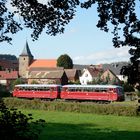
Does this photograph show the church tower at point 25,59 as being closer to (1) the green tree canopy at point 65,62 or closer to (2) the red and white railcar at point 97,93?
(1) the green tree canopy at point 65,62

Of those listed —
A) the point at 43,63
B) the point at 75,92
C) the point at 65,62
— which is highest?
the point at 43,63

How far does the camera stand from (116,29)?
834cm

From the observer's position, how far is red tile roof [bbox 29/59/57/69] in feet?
559

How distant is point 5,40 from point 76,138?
11.4 meters

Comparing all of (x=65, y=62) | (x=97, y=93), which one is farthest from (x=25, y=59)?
(x=97, y=93)

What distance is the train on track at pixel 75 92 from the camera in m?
60.7

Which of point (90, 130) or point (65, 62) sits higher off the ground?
point (65, 62)

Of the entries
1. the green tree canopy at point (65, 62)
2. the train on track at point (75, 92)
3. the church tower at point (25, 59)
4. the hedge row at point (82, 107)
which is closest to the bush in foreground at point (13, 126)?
the hedge row at point (82, 107)

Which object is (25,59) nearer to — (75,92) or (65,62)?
(65,62)

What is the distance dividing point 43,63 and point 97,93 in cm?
11319

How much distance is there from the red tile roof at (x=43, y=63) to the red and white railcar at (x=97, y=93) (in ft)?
350

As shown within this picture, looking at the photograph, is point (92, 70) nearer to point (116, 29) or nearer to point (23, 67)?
point (23, 67)

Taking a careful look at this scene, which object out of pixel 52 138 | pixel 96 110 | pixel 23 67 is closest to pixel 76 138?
pixel 52 138

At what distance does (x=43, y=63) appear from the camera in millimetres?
172625
